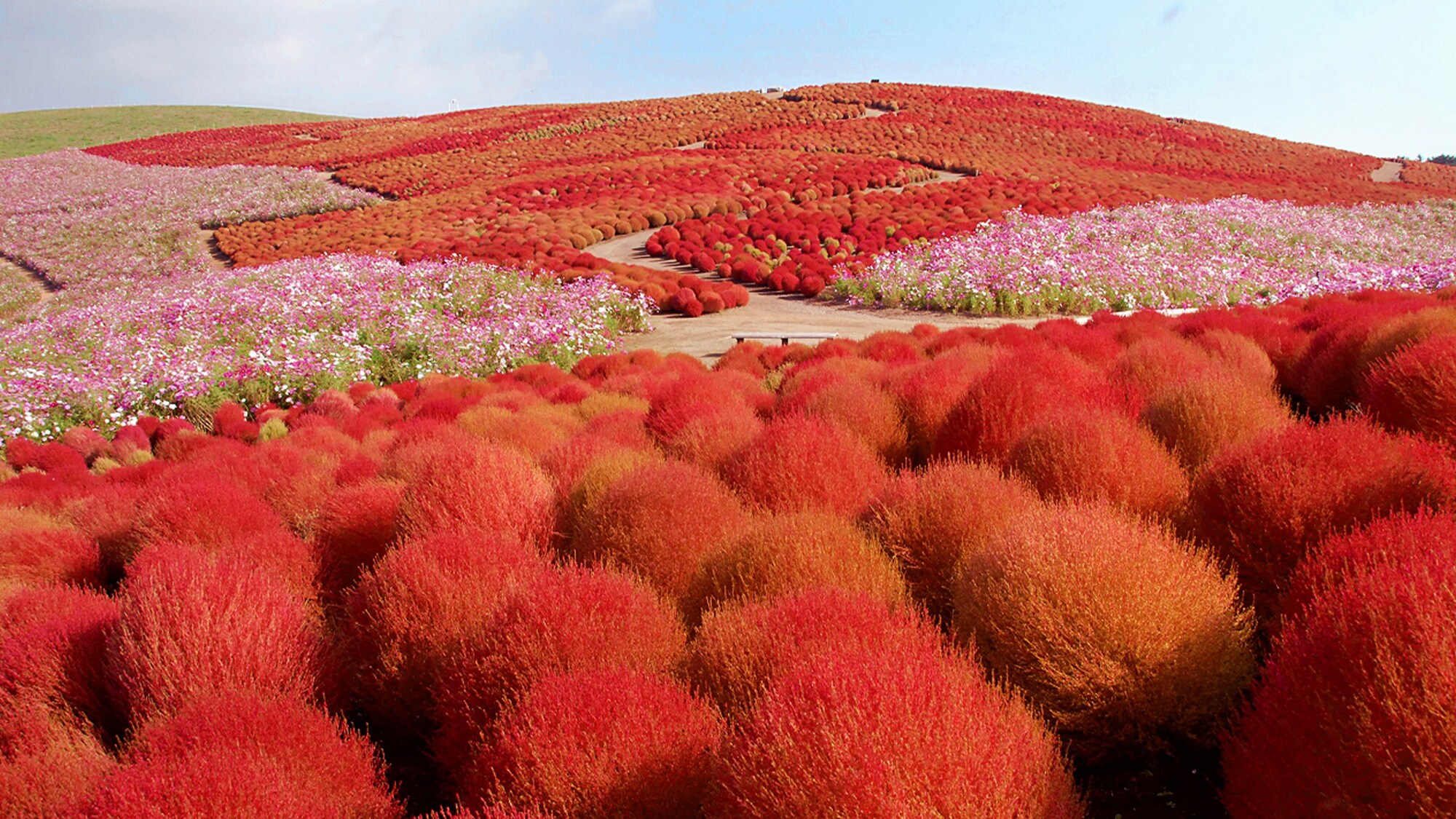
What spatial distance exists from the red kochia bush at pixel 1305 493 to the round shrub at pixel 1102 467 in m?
0.35

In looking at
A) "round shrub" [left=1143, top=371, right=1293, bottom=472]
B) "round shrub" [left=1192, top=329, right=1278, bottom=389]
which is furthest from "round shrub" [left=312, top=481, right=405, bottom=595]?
"round shrub" [left=1192, top=329, right=1278, bottom=389]

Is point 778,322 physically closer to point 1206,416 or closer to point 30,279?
point 1206,416

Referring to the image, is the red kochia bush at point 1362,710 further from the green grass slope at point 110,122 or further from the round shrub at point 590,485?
the green grass slope at point 110,122

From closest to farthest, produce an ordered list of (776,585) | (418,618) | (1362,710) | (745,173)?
(1362,710), (776,585), (418,618), (745,173)

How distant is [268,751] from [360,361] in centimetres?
1091

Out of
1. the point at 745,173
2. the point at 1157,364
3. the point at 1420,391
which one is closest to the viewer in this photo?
the point at 1420,391

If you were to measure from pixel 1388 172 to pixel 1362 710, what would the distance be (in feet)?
194

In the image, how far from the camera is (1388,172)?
4688 cm

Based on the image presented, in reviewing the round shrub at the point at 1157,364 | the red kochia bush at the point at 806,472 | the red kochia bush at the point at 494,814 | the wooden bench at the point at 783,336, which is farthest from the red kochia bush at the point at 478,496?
the wooden bench at the point at 783,336

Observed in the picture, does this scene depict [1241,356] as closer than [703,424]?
No

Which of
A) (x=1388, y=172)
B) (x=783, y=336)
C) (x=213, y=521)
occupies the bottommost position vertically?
(x=213, y=521)

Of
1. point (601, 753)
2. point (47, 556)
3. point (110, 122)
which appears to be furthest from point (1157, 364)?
point (110, 122)

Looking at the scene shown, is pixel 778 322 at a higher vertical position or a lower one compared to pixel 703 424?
lower

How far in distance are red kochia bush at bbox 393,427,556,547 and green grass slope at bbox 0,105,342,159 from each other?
67.7 metres
